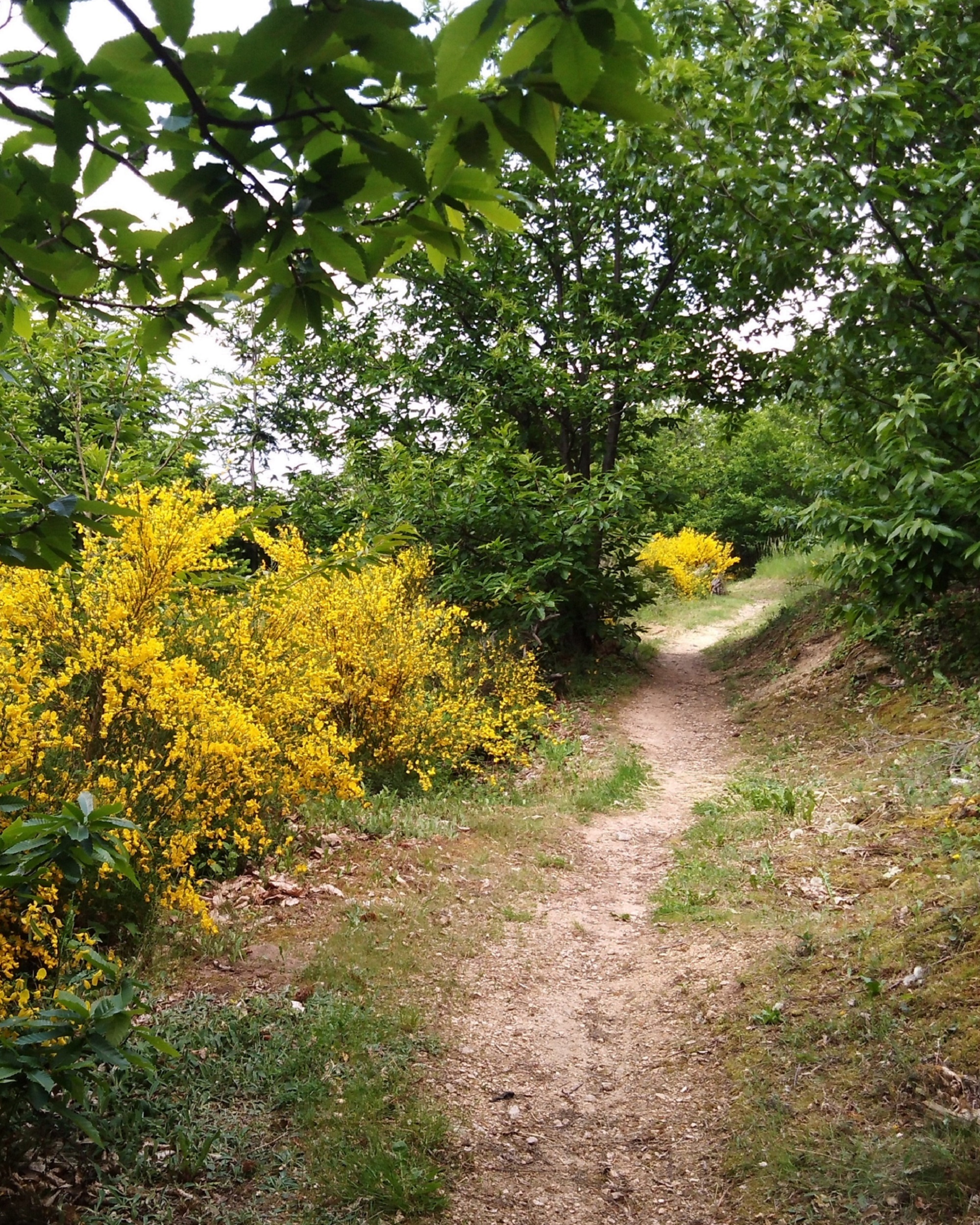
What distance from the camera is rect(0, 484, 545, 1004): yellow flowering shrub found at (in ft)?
10.3

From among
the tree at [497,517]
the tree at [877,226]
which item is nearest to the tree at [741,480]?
the tree at [497,517]

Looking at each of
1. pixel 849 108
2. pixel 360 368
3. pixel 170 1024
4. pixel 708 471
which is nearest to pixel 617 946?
pixel 170 1024

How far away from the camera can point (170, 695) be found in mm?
3359

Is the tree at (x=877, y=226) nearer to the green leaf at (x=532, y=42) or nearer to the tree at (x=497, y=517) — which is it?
the tree at (x=497, y=517)

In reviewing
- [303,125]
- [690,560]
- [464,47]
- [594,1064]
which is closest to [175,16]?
[303,125]

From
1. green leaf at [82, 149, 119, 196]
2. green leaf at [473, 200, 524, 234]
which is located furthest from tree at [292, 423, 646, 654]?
green leaf at [473, 200, 524, 234]

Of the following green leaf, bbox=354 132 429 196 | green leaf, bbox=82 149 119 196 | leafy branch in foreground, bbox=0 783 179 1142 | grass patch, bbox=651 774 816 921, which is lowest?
grass patch, bbox=651 774 816 921

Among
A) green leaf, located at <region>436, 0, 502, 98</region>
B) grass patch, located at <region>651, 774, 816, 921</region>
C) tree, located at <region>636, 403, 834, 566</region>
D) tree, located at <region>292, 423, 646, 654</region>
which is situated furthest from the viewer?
tree, located at <region>636, 403, 834, 566</region>

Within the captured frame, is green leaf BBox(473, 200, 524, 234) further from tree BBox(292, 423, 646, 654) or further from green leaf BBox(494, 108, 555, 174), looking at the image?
tree BBox(292, 423, 646, 654)

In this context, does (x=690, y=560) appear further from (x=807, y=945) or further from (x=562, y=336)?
(x=807, y=945)

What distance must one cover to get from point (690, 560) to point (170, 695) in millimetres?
20383

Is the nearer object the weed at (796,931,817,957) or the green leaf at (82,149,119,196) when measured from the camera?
the green leaf at (82,149,119,196)

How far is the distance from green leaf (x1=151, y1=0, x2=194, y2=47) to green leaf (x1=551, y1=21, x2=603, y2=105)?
1.43 feet

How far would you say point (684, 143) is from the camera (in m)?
5.97
